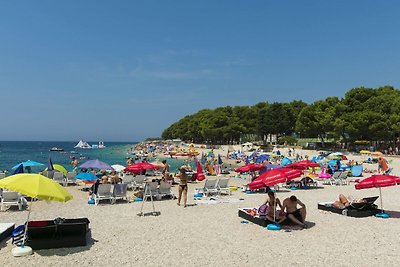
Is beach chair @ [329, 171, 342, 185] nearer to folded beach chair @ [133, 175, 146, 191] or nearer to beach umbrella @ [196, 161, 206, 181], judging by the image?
beach umbrella @ [196, 161, 206, 181]

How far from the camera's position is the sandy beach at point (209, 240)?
727 cm

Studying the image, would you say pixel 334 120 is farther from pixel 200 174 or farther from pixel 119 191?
pixel 119 191

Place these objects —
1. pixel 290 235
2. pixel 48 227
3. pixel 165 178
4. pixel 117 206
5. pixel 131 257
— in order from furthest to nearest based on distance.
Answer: pixel 165 178 < pixel 117 206 < pixel 290 235 < pixel 48 227 < pixel 131 257

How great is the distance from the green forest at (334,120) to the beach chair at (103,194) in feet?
145

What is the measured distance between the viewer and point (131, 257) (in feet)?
24.6

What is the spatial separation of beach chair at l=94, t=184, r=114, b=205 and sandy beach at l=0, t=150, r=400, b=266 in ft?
2.76

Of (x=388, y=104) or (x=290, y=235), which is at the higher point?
(x=388, y=104)

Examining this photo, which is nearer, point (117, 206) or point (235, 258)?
point (235, 258)

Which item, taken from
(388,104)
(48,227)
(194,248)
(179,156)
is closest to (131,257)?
(194,248)

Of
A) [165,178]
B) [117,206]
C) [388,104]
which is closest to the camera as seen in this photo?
[117,206]

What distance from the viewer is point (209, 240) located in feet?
28.7

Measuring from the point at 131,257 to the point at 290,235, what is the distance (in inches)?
164

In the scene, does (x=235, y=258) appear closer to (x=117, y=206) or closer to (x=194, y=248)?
(x=194, y=248)

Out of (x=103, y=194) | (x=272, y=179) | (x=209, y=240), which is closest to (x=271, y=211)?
(x=272, y=179)
